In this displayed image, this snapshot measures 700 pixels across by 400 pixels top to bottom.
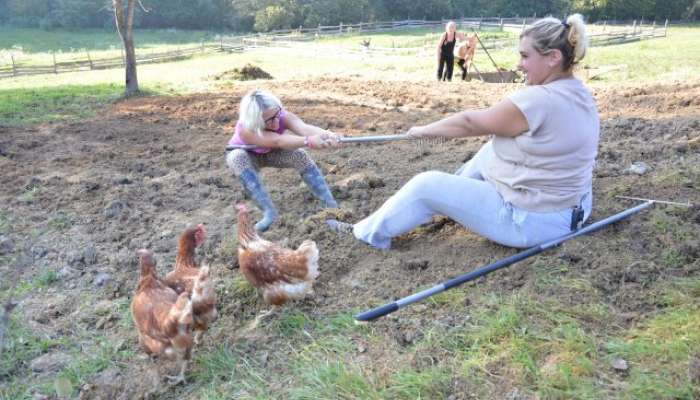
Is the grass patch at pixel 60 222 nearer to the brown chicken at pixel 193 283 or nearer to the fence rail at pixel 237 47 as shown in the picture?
the brown chicken at pixel 193 283

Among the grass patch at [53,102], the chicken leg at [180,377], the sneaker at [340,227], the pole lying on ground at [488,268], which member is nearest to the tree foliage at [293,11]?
the grass patch at [53,102]

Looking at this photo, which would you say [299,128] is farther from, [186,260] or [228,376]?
[228,376]

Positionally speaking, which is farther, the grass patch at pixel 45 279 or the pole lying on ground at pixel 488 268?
the grass patch at pixel 45 279

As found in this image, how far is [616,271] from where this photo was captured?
358 cm

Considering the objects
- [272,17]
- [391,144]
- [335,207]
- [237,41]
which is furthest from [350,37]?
[335,207]

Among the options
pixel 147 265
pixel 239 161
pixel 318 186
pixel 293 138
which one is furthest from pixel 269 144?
pixel 147 265

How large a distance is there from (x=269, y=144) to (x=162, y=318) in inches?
83.0

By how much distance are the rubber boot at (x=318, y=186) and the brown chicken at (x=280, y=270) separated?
160 centimetres

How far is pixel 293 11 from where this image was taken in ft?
201

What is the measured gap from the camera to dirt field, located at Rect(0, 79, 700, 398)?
3.69 meters

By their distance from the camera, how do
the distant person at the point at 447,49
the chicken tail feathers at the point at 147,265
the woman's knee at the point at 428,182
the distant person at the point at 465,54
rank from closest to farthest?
the chicken tail feathers at the point at 147,265 < the woman's knee at the point at 428,182 < the distant person at the point at 447,49 < the distant person at the point at 465,54

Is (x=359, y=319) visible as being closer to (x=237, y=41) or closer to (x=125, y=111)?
(x=125, y=111)

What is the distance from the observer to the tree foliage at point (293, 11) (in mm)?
58000

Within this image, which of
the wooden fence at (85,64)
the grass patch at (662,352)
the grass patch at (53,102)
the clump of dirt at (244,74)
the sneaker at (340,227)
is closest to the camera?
the grass patch at (662,352)
